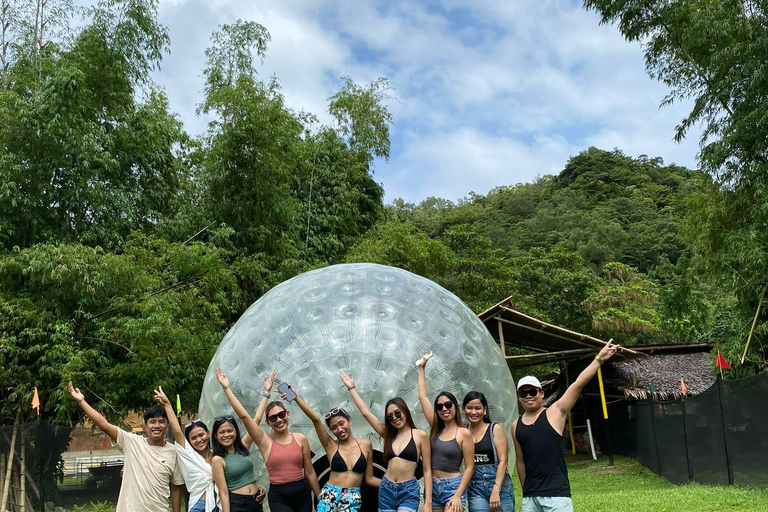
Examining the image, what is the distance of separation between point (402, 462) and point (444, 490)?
30 cm

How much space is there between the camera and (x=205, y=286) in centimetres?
1345

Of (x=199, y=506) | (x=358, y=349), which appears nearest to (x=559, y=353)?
(x=358, y=349)

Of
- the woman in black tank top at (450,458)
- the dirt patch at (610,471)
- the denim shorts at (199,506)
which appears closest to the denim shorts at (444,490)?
the woman in black tank top at (450,458)

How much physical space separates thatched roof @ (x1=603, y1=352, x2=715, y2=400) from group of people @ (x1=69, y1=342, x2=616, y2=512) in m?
14.1

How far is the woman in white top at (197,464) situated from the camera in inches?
174

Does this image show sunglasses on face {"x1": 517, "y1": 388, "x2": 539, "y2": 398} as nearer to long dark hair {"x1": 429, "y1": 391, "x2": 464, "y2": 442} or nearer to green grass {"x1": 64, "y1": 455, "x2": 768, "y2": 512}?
long dark hair {"x1": 429, "y1": 391, "x2": 464, "y2": 442}

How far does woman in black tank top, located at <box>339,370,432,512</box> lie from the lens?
163 inches

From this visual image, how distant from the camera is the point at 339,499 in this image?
4184 millimetres

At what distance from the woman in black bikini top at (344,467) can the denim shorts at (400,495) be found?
0.17 metres

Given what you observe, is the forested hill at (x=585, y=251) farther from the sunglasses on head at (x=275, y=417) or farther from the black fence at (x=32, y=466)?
the sunglasses on head at (x=275, y=417)

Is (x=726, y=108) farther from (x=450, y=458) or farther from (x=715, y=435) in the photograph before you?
(x=450, y=458)

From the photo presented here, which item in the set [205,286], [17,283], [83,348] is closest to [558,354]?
[205,286]

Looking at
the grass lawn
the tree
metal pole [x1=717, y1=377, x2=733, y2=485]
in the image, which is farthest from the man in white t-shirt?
the tree

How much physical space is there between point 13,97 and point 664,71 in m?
12.3
